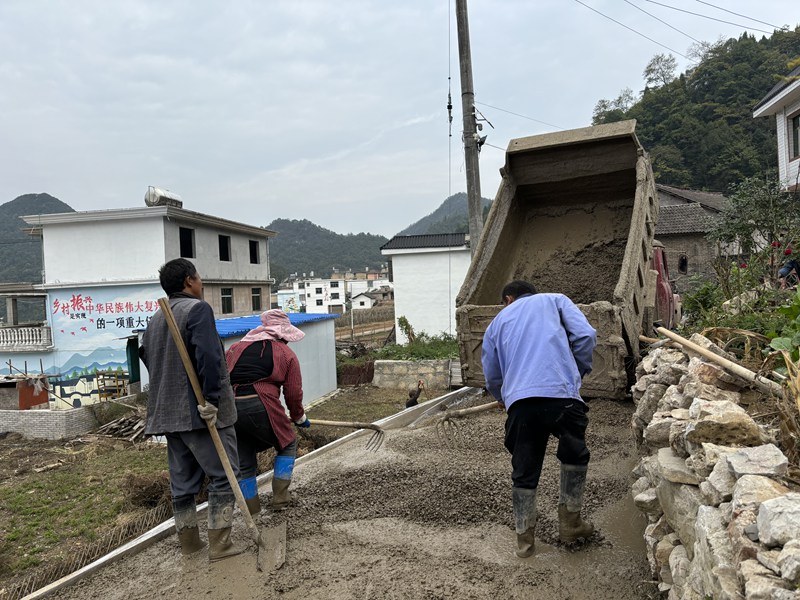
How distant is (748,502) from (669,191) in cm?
2949

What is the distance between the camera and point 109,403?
536 inches

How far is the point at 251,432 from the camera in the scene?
3535 mm

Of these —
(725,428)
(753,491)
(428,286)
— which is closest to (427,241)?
(428,286)

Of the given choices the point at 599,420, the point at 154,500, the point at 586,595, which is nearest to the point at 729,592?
the point at 586,595

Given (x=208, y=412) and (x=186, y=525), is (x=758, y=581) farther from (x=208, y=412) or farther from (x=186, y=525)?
(x=186, y=525)

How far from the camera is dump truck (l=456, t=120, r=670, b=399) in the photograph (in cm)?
491

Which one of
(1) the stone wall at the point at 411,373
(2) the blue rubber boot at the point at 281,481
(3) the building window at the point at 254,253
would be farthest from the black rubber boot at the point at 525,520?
(3) the building window at the point at 254,253

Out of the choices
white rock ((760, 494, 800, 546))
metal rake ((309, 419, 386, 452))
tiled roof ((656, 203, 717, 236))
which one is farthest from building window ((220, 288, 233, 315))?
white rock ((760, 494, 800, 546))

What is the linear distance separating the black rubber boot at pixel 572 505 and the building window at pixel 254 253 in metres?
22.0

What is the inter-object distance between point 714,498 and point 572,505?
1.15 m

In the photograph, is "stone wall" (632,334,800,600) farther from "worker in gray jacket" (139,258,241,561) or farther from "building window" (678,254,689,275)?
"building window" (678,254,689,275)

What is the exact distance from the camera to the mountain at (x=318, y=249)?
107938 mm

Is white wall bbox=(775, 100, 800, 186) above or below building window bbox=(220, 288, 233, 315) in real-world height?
above

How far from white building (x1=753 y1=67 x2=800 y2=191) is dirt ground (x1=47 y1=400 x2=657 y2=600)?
525 inches
